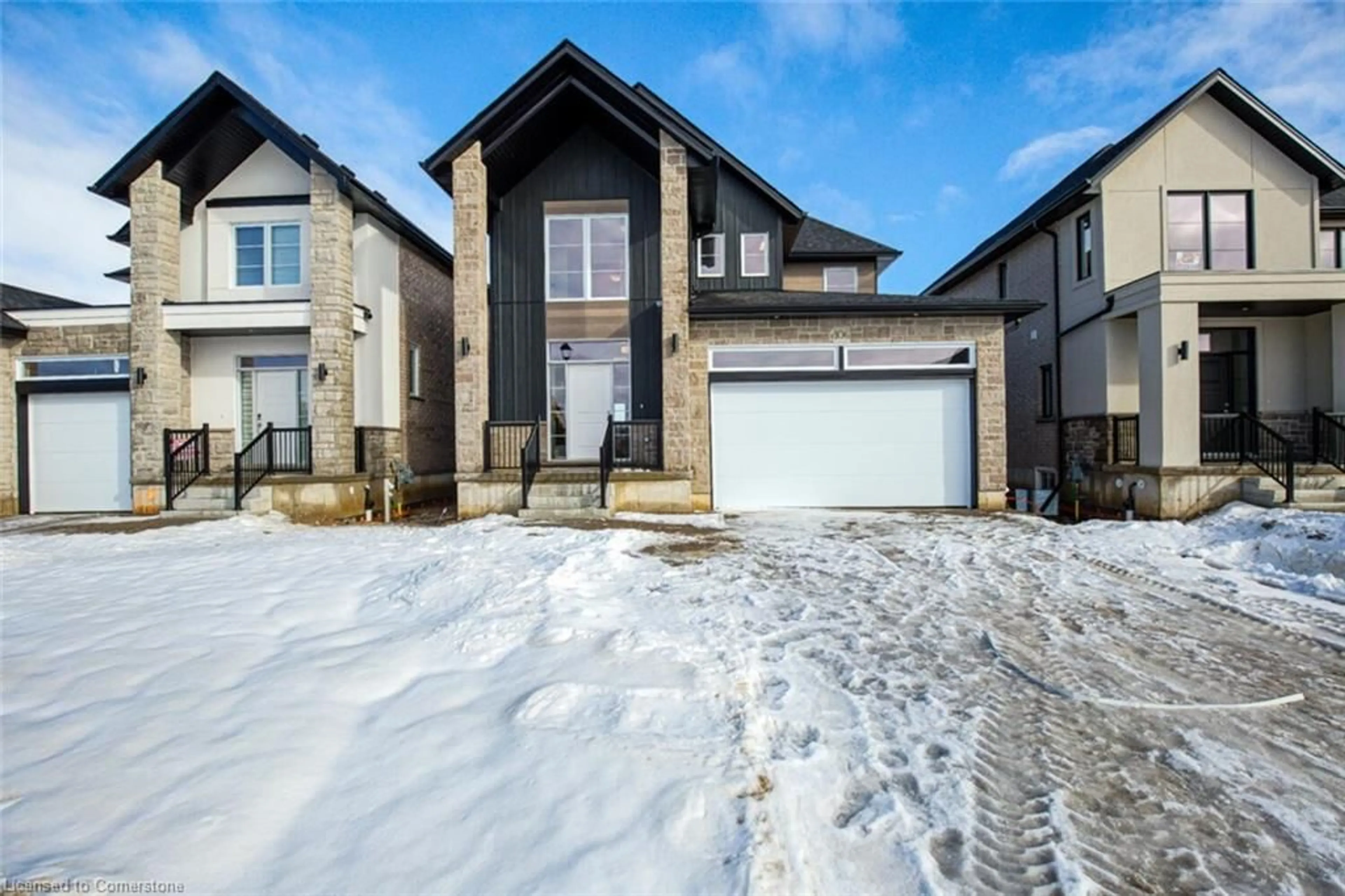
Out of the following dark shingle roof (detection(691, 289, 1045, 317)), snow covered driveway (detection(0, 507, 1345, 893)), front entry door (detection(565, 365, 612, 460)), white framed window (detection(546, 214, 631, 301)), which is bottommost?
snow covered driveway (detection(0, 507, 1345, 893))

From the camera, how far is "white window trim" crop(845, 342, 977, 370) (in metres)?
11.8

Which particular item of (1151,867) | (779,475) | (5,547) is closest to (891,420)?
(779,475)

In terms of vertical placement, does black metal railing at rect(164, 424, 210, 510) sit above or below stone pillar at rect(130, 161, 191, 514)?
below

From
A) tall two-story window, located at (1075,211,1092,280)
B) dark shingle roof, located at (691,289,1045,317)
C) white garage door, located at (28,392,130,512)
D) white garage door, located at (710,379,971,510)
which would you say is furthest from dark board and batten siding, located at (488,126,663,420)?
tall two-story window, located at (1075,211,1092,280)

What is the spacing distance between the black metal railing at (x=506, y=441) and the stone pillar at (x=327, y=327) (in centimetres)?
301

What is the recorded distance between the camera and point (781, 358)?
11.9 m

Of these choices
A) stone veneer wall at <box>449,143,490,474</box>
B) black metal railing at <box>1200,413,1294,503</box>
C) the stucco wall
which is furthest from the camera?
the stucco wall

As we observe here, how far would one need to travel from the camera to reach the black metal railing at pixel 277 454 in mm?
11943

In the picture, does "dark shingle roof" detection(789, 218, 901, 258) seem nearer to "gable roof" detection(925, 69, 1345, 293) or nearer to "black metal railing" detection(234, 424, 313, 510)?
"gable roof" detection(925, 69, 1345, 293)

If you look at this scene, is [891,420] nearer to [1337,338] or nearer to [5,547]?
[1337,338]

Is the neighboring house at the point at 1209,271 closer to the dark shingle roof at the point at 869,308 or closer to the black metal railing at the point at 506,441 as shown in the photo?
the dark shingle roof at the point at 869,308

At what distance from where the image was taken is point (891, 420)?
1187cm

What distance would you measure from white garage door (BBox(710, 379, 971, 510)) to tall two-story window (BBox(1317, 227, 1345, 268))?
9553 mm

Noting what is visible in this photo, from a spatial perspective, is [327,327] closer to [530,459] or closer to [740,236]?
[530,459]
